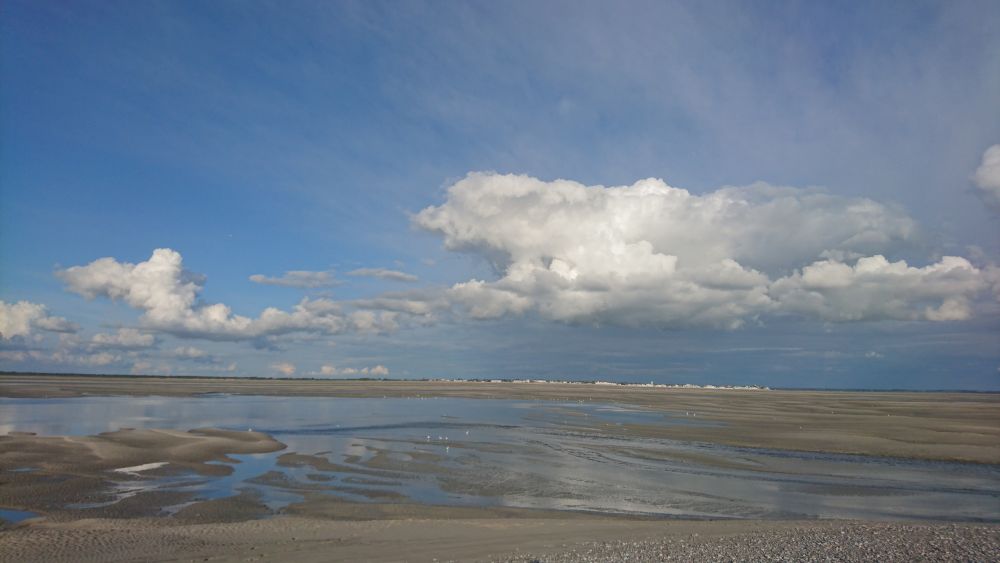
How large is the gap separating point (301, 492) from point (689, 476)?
56.9ft

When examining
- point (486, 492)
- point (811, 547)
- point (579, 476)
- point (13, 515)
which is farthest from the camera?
point (579, 476)

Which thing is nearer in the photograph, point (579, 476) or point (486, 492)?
point (486, 492)

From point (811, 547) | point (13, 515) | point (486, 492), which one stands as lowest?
point (486, 492)

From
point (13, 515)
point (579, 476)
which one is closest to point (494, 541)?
point (579, 476)

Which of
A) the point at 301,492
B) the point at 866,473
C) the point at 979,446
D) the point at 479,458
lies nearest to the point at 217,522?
the point at 301,492

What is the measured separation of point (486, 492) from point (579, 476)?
5.45 metres

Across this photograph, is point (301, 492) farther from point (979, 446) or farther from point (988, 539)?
point (979, 446)

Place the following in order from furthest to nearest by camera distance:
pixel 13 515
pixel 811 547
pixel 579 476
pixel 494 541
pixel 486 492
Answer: pixel 579 476
pixel 486 492
pixel 13 515
pixel 494 541
pixel 811 547

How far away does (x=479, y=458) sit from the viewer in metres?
32.0

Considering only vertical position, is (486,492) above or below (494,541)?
below

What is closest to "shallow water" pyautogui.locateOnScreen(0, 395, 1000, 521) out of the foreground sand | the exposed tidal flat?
the exposed tidal flat

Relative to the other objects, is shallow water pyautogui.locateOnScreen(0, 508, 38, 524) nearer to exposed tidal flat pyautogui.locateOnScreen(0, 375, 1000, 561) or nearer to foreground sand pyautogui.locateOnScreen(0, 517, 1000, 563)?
exposed tidal flat pyautogui.locateOnScreen(0, 375, 1000, 561)

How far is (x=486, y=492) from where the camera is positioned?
77.3 feet

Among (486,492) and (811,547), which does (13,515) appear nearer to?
(486,492)
